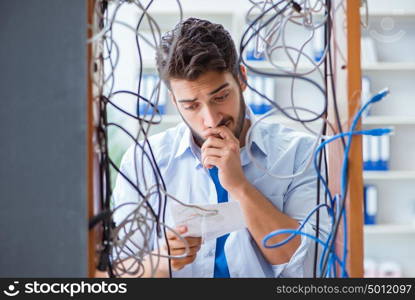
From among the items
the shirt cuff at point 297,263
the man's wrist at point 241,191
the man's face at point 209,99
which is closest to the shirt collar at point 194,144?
the man's face at point 209,99

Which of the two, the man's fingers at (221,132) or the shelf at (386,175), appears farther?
the shelf at (386,175)

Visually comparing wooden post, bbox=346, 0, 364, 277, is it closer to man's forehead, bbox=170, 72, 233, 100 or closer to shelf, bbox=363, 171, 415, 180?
man's forehead, bbox=170, 72, 233, 100

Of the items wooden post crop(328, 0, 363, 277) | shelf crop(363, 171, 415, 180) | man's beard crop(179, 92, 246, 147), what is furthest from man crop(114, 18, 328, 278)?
shelf crop(363, 171, 415, 180)

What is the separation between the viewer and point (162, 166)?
1559 mm

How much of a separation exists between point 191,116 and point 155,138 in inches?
10.0

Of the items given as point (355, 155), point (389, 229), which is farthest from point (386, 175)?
point (355, 155)

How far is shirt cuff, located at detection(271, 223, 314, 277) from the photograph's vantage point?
3.97 ft

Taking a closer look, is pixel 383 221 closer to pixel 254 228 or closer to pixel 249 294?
pixel 254 228

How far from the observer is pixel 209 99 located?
136 centimetres

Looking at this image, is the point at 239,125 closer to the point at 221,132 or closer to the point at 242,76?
the point at 221,132

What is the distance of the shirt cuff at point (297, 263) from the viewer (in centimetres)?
121

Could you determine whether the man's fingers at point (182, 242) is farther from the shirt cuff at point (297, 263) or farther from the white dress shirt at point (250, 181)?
the shirt cuff at point (297, 263)

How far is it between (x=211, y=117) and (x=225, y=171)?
6.2 inches

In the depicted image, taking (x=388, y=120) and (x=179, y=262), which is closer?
(x=179, y=262)
